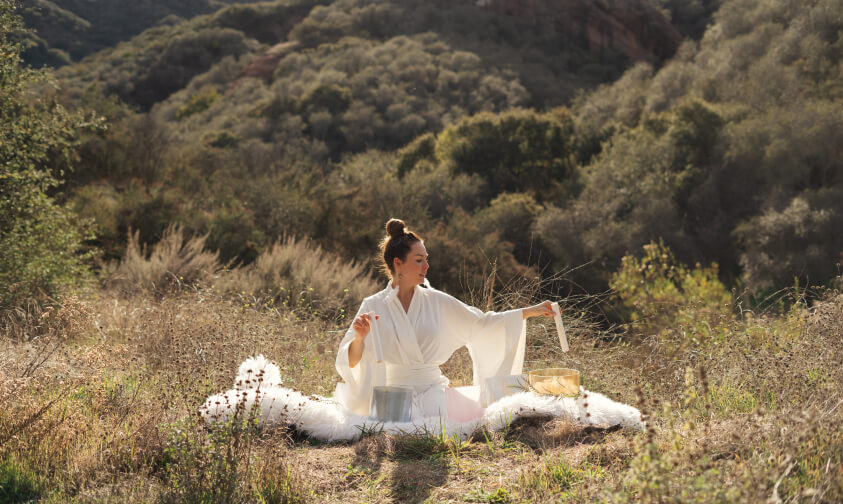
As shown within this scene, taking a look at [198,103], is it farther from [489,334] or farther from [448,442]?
[448,442]

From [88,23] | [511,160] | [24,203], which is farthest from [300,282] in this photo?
[88,23]

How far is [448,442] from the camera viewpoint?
12.4 ft

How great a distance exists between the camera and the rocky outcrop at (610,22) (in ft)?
122

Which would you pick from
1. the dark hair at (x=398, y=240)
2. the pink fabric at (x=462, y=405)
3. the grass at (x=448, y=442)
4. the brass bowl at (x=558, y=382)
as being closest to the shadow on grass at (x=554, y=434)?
the grass at (x=448, y=442)

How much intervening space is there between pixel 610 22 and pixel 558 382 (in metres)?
39.1

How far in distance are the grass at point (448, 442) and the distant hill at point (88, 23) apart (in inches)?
1249

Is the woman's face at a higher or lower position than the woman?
higher

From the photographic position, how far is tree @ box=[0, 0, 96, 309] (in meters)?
6.34

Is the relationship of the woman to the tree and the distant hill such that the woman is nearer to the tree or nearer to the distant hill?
the tree

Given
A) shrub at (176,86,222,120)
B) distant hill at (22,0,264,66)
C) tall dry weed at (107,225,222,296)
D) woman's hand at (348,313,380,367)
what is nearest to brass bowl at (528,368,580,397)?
woman's hand at (348,313,380,367)

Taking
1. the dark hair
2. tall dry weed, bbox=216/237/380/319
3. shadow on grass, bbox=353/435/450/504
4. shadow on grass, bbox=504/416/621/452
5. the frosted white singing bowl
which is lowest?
shadow on grass, bbox=353/435/450/504

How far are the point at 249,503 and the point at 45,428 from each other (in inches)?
53.3

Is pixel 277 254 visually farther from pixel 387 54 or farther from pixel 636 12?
pixel 636 12

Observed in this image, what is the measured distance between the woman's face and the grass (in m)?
0.99
